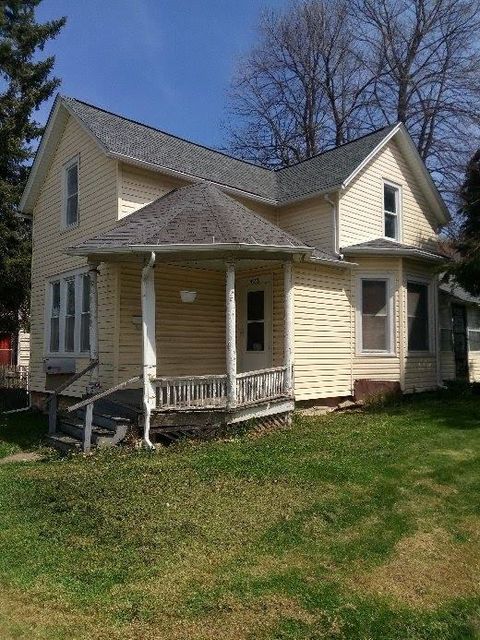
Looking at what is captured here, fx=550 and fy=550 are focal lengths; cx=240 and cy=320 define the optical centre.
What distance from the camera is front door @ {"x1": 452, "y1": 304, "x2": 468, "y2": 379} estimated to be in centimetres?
1719

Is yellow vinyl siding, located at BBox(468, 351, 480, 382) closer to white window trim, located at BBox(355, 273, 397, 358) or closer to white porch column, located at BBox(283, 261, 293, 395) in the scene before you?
white window trim, located at BBox(355, 273, 397, 358)

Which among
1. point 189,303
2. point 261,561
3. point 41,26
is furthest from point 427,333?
point 41,26

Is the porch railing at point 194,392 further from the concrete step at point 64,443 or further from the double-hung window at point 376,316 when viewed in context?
the double-hung window at point 376,316

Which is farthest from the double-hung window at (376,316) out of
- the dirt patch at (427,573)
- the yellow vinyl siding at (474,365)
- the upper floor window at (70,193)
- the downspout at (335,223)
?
the dirt patch at (427,573)

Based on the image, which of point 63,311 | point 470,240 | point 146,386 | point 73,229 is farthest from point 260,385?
point 470,240

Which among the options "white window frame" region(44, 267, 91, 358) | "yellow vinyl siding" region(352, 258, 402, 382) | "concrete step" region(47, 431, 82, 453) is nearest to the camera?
"concrete step" region(47, 431, 82, 453)

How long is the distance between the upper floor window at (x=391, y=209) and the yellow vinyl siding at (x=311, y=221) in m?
2.26

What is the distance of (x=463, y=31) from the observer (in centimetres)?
2753

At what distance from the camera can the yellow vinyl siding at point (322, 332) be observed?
12.0 metres

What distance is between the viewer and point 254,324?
12906mm

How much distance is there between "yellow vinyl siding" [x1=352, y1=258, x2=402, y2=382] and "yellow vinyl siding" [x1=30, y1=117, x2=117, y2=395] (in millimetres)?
5811

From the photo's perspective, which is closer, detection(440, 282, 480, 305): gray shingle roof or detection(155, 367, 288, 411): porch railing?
detection(155, 367, 288, 411): porch railing

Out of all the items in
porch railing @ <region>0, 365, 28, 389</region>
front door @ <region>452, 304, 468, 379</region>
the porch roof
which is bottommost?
porch railing @ <region>0, 365, 28, 389</region>

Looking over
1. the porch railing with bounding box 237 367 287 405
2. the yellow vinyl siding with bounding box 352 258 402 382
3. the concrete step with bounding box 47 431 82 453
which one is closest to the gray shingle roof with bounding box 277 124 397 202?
the yellow vinyl siding with bounding box 352 258 402 382
